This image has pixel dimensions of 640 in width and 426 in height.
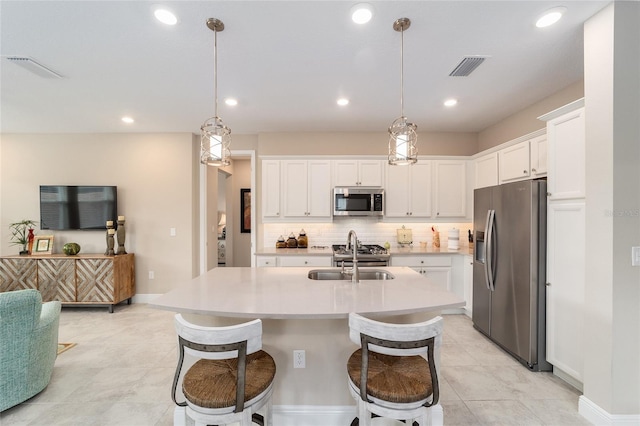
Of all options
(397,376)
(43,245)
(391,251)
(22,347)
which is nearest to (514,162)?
(391,251)

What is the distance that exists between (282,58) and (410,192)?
2.83 metres

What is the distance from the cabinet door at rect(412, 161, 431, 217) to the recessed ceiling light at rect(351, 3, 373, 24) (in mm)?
2792

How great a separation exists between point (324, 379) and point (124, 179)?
464cm

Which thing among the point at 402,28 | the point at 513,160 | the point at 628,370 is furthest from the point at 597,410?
the point at 402,28

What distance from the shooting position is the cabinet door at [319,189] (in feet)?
14.6

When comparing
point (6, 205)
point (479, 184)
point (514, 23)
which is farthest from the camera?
point (6, 205)

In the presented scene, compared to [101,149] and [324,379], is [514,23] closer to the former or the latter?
[324,379]

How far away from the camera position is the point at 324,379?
1.97m

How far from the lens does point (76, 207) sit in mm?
4617

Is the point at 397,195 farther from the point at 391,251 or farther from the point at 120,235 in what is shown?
the point at 120,235

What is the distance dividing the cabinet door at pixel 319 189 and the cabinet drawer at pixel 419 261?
122 cm

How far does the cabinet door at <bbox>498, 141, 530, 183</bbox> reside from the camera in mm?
3194

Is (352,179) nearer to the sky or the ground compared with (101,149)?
nearer to the ground

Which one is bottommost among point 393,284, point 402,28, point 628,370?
point 628,370
